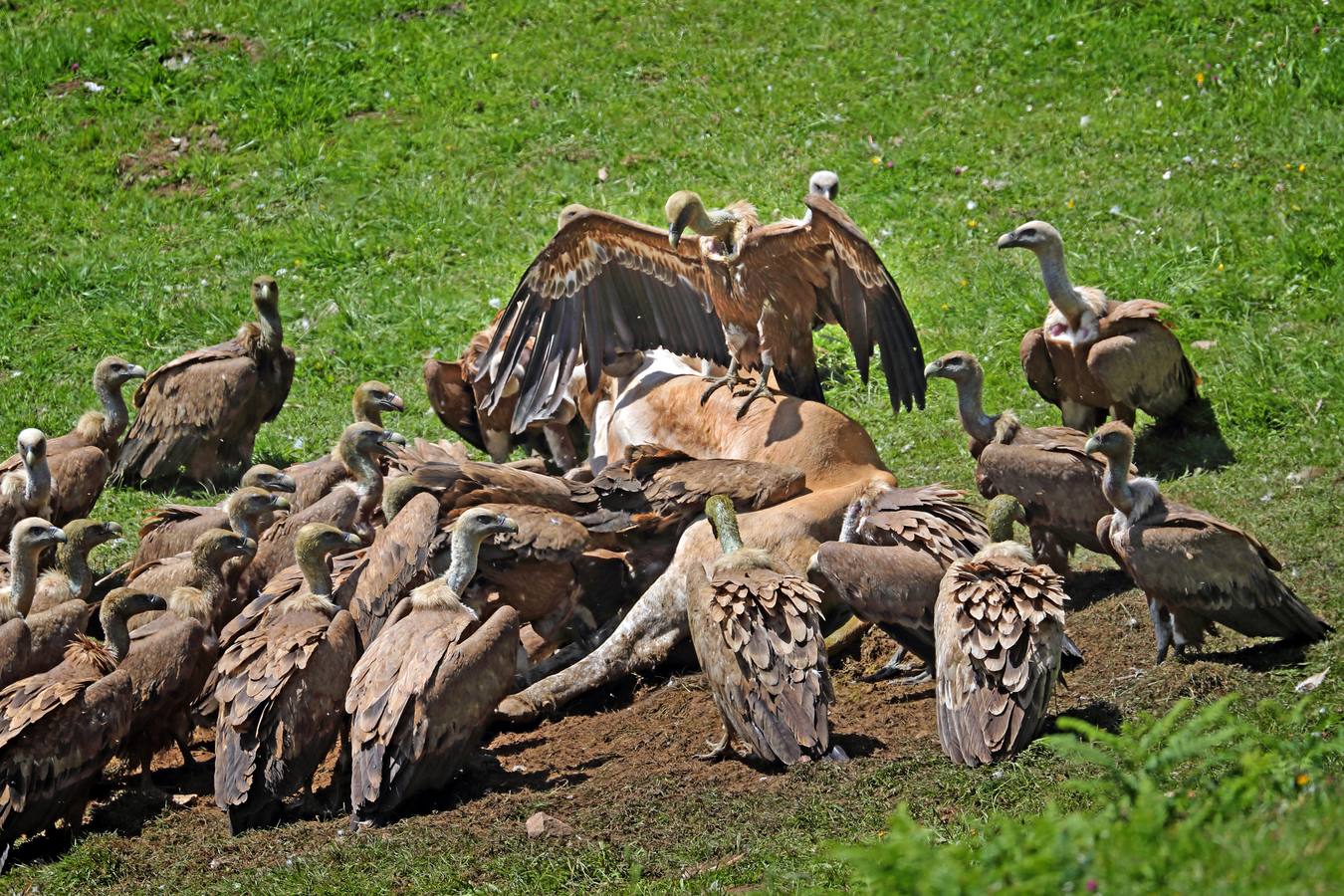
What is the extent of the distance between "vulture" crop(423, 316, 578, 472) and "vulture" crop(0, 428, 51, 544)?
7.90 feet

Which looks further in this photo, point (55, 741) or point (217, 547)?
point (217, 547)

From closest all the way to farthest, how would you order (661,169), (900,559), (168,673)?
(168,673) → (900,559) → (661,169)

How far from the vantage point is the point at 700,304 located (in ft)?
32.2

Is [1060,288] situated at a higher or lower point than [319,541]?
higher

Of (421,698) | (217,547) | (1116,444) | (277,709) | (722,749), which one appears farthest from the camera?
(217,547)

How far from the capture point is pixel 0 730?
6277 mm

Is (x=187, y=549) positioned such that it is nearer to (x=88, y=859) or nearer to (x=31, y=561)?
(x=31, y=561)

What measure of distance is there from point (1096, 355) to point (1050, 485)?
5.54 ft

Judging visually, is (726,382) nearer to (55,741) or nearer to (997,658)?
(997,658)

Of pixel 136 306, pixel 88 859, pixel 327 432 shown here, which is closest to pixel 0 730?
pixel 88 859

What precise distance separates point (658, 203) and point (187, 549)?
5.62 metres

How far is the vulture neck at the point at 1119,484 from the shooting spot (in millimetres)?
7164

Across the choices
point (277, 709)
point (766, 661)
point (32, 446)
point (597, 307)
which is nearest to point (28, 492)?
point (32, 446)

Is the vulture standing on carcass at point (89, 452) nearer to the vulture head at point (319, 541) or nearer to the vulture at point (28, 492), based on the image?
the vulture at point (28, 492)
